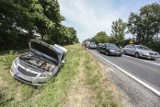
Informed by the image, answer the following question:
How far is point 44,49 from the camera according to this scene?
7.95 m

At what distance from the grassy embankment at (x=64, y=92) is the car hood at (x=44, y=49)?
4.05 feet

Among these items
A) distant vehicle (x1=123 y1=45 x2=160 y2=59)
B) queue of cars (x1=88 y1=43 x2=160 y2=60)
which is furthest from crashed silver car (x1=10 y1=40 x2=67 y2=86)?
distant vehicle (x1=123 y1=45 x2=160 y2=59)

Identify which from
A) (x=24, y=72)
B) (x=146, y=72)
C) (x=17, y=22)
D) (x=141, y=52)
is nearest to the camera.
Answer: (x=24, y=72)

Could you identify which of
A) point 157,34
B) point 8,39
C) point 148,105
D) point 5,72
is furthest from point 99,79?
point 157,34

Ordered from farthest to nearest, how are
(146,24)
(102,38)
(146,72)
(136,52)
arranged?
(102,38) → (146,24) → (136,52) → (146,72)

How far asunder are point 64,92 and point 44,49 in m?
3.30

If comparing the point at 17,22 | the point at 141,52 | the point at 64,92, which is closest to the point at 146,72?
the point at 64,92

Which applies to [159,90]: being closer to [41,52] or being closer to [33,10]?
[41,52]

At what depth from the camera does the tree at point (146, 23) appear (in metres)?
37.5

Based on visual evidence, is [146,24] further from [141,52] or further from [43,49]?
[43,49]

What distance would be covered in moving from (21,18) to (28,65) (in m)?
8.31

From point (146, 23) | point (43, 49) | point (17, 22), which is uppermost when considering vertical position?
point (146, 23)

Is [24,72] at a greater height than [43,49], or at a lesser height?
lesser

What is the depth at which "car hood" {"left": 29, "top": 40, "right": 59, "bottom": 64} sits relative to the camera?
24.8 feet
